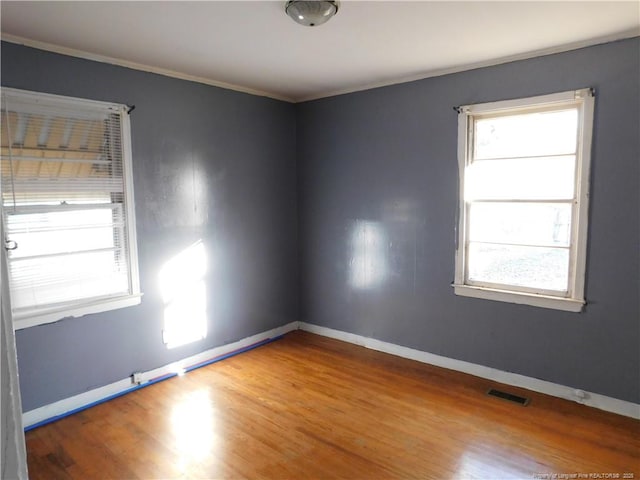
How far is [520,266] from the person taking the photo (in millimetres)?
3215

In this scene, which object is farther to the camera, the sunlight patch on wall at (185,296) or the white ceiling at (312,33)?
the sunlight patch on wall at (185,296)

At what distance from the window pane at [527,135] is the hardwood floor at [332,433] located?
70.2 inches

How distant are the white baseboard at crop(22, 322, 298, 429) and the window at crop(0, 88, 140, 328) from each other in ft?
1.95

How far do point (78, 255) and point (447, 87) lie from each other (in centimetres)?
305

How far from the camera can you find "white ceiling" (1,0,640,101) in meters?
2.22

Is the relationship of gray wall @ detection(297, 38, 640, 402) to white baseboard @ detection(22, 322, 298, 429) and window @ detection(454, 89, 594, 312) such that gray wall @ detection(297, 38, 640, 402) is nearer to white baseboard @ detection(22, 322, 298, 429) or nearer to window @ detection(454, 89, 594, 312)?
window @ detection(454, 89, 594, 312)

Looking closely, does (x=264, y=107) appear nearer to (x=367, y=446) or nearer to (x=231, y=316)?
(x=231, y=316)

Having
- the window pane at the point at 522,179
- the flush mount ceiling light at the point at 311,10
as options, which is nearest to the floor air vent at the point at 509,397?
the window pane at the point at 522,179

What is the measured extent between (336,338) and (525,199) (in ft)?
7.33

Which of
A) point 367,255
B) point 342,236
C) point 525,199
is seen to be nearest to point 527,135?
point 525,199

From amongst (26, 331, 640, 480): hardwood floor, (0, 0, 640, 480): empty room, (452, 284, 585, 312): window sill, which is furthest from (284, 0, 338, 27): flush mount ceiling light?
(26, 331, 640, 480): hardwood floor

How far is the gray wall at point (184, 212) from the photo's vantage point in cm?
284

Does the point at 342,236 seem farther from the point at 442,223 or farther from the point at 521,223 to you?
the point at 521,223

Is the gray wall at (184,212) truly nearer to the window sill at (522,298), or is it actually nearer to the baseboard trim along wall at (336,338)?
the baseboard trim along wall at (336,338)
